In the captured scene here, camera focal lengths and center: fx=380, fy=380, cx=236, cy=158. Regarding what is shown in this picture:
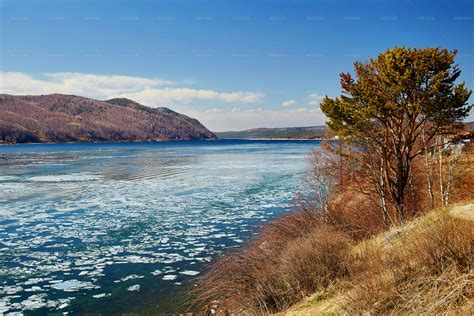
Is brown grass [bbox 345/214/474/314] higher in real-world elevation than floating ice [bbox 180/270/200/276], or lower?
higher

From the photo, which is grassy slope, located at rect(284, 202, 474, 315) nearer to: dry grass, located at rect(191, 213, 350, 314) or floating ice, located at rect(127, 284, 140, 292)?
dry grass, located at rect(191, 213, 350, 314)

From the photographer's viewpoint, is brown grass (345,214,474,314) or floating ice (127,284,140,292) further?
floating ice (127,284,140,292)

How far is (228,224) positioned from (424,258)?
12769 mm

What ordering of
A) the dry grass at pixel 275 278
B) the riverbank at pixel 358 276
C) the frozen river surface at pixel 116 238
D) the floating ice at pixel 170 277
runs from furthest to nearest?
the floating ice at pixel 170 277 → the frozen river surface at pixel 116 238 → the dry grass at pixel 275 278 → the riverbank at pixel 358 276

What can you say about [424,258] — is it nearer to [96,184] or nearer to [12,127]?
[96,184]

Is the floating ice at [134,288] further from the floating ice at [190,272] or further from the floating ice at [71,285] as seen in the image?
the floating ice at [190,272]

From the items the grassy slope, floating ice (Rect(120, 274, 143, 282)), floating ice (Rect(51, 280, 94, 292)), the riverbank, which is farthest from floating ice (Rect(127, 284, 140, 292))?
the grassy slope

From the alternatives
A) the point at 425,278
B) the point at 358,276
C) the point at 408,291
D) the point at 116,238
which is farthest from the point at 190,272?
the point at 425,278

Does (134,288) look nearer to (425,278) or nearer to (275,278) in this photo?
(275,278)

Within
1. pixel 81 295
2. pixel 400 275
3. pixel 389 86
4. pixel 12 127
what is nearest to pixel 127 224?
pixel 81 295

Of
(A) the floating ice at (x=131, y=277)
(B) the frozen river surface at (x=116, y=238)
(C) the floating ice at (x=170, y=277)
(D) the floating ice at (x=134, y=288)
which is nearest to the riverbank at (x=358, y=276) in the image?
(C) the floating ice at (x=170, y=277)

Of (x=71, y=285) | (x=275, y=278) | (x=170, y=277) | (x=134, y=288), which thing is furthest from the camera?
(x=170, y=277)

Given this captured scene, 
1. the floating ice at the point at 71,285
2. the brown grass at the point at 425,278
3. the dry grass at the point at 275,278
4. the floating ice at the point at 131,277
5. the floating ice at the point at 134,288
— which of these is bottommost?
the floating ice at the point at 134,288

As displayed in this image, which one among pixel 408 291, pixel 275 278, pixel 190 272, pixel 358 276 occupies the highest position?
pixel 408 291
